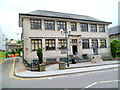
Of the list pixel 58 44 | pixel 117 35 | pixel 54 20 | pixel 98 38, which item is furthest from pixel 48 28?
pixel 117 35

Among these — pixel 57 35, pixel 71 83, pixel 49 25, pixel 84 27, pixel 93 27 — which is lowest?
pixel 71 83

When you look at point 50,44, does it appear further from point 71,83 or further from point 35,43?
point 71,83

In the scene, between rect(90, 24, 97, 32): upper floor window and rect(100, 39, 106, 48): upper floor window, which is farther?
rect(100, 39, 106, 48): upper floor window

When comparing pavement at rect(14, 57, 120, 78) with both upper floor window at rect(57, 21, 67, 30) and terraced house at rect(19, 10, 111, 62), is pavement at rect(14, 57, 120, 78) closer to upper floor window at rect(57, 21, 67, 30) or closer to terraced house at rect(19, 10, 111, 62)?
terraced house at rect(19, 10, 111, 62)

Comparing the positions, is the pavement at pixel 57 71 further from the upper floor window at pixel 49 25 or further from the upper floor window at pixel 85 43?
the upper floor window at pixel 85 43

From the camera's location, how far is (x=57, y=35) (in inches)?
855

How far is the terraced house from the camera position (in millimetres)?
19562

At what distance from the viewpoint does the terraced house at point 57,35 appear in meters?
19.6

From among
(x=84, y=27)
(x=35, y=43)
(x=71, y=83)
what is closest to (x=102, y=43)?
(x=84, y=27)

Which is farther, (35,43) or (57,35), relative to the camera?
(57,35)

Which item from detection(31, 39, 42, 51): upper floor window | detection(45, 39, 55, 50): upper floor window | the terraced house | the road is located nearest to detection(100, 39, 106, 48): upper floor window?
the terraced house

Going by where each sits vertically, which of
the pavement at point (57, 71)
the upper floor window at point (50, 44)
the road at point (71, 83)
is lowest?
the pavement at point (57, 71)

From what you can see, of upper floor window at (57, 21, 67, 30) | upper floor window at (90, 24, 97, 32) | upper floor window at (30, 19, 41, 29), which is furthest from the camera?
upper floor window at (90, 24, 97, 32)

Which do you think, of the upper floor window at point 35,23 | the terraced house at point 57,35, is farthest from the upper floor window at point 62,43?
the upper floor window at point 35,23
